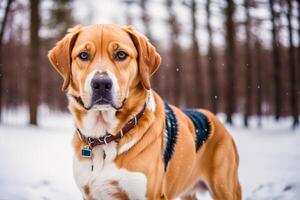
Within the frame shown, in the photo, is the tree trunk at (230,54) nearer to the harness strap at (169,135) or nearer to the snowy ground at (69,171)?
the snowy ground at (69,171)

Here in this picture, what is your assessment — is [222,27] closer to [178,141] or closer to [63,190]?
[63,190]

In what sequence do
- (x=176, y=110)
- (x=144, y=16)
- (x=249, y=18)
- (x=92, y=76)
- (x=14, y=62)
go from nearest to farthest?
(x=92, y=76), (x=176, y=110), (x=249, y=18), (x=144, y=16), (x=14, y=62)

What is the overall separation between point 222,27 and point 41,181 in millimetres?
12816

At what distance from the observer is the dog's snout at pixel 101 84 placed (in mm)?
3145

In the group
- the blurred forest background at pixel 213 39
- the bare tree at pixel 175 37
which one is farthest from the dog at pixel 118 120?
the bare tree at pixel 175 37

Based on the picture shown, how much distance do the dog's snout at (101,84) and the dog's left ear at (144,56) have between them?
46cm

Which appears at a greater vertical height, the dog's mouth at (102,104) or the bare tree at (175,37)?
the bare tree at (175,37)

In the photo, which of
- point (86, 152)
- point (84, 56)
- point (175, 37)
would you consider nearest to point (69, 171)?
point (86, 152)

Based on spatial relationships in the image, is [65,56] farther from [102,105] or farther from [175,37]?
[175,37]

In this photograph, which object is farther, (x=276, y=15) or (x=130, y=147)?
(x=276, y=15)

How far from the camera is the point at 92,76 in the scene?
316 cm

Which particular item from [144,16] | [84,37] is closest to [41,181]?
[84,37]

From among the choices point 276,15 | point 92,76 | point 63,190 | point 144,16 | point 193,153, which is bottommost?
point 63,190

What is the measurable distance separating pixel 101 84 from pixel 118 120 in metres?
0.50
